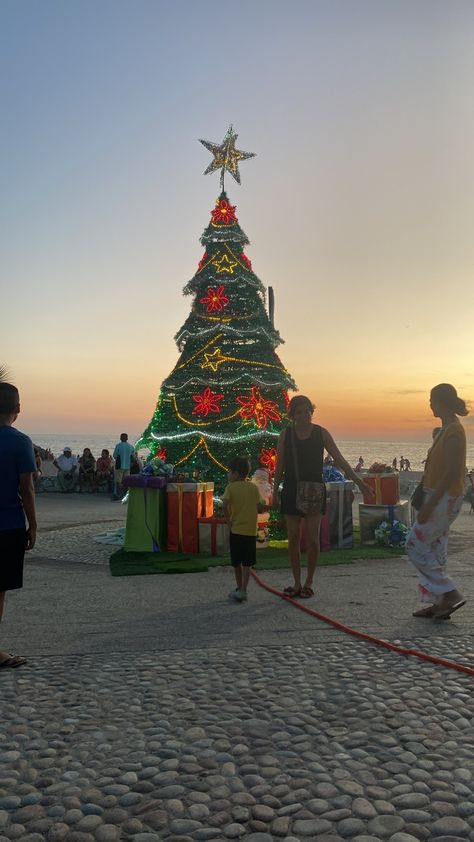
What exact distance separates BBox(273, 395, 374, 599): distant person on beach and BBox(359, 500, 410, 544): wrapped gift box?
3601 mm

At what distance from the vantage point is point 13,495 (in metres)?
4.43

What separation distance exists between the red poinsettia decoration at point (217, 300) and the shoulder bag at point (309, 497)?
7767 mm

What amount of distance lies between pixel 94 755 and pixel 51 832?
0.61 meters

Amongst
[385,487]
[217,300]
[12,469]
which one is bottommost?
[385,487]

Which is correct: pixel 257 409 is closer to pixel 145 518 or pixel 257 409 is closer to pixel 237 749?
pixel 145 518

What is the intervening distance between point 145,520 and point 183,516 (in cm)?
52

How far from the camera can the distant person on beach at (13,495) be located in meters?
4.39

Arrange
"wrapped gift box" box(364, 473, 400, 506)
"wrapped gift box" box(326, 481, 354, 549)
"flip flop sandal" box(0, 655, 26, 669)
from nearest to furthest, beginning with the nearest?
"flip flop sandal" box(0, 655, 26, 669)
"wrapped gift box" box(326, 481, 354, 549)
"wrapped gift box" box(364, 473, 400, 506)

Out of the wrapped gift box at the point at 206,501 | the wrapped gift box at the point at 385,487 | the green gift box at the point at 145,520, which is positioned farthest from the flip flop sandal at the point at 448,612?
the wrapped gift box at the point at 385,487

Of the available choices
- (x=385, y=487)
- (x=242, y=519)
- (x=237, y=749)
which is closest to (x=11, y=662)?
(x=237, y=749)

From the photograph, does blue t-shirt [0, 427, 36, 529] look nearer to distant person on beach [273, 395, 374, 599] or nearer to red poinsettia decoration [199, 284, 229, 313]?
distant person on beach [273, 395, 374, 599]

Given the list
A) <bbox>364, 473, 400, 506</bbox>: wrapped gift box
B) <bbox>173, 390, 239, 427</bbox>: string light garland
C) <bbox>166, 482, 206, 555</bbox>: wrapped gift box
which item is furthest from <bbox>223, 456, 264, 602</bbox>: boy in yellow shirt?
<bbox>173, 390, 239, 427</bbox>: string light garland

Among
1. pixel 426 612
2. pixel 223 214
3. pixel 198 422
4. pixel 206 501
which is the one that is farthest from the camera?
pixel 223 214

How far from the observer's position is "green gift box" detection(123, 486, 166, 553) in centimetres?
910
